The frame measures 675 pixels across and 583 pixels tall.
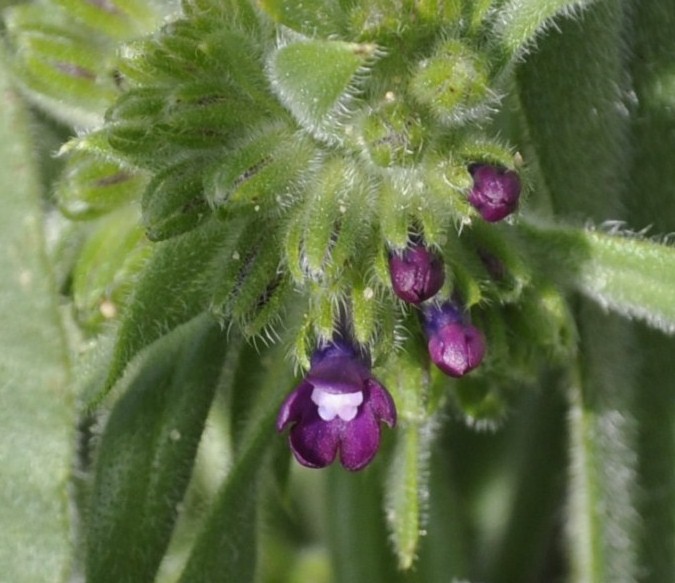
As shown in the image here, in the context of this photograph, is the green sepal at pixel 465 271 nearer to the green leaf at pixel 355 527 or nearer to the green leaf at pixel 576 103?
the green leaf at pixel 576 103

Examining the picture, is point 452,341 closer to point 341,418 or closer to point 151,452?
point 341,418

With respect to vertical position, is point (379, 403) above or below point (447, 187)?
below

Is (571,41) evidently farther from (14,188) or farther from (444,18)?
(14,188)

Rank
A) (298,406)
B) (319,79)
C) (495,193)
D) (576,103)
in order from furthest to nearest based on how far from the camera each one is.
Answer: (576,103) → (298,406) → (495,193) → (319,79)

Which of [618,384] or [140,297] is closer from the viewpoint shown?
[140,297]

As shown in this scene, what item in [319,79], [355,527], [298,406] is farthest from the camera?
[355,527]

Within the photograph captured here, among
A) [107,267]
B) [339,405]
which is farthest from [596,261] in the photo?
[107,267]

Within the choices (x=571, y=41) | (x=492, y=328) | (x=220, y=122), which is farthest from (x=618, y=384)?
(x=220, y=122)
